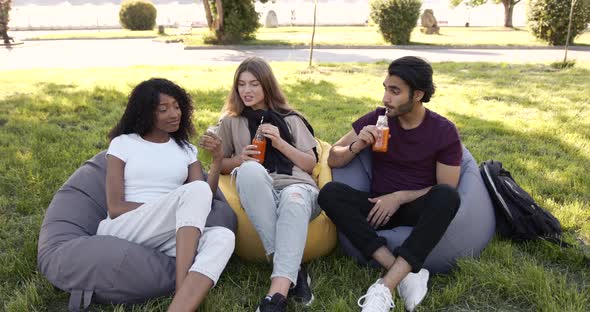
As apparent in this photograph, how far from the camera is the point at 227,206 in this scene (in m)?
3.09

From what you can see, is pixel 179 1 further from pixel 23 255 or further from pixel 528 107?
pixel 23 255

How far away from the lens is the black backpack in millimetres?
3205

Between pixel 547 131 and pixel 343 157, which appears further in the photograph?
pixel 547 131

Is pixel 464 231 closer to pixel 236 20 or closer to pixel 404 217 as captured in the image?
pixel 404 217

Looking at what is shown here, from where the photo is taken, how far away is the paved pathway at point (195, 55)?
12.8 metres

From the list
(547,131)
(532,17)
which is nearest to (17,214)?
(547,131)

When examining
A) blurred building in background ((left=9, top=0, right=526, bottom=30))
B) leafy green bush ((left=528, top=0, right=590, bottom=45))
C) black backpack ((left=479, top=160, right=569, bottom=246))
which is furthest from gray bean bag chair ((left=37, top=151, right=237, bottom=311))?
blurred building in background ((left=9, top=0, right=526, bottom=30))

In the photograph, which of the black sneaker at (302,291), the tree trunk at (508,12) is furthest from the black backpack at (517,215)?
the tree trunk at (508,12)

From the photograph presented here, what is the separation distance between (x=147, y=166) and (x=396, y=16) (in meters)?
16.5

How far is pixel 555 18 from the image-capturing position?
1656 centimetres

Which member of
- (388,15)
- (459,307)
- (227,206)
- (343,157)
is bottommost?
(459,307)

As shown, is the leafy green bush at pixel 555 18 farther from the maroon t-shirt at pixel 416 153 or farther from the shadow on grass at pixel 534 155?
the maroon t-shirt at pixel 416 153

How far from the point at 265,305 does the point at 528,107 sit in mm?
6052

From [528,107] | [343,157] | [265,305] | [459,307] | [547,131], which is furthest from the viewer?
[528,107]
